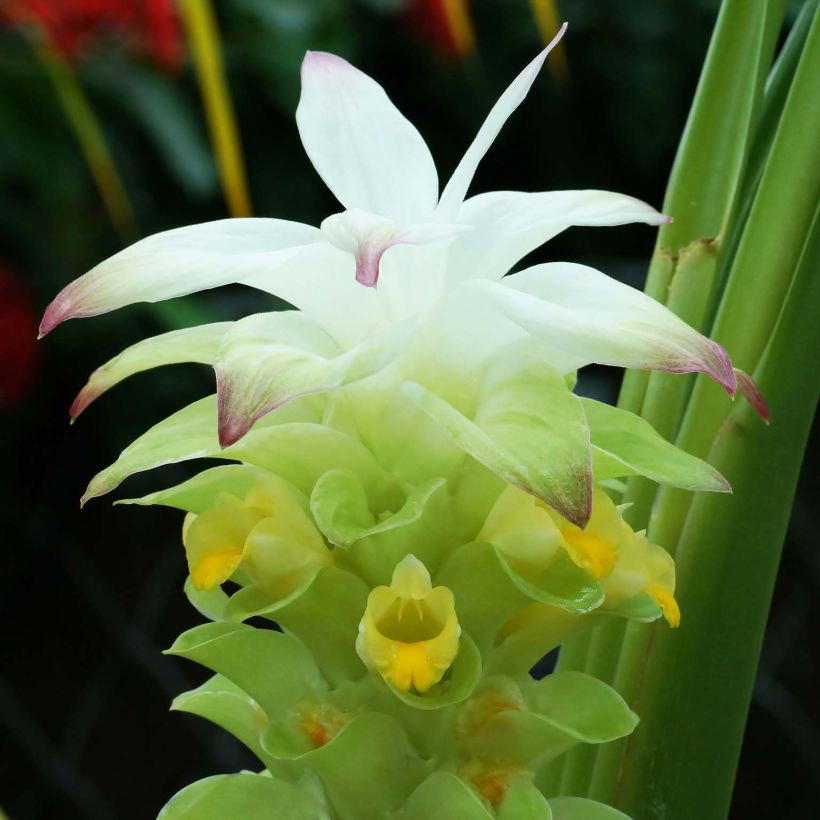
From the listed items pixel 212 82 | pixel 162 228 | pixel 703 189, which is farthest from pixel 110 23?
pixel 703 189

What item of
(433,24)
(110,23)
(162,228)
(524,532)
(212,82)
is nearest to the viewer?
(524,532)

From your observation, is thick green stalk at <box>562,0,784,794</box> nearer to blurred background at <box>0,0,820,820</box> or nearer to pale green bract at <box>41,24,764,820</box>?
pale green bract at <box>41,24,764,820</box>

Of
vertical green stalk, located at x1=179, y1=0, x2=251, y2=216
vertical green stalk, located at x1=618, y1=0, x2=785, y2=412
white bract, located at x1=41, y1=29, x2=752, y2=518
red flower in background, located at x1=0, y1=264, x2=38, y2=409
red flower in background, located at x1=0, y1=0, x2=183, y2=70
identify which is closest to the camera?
white bract, located at x1=41, y1=29, x2=752, y2=518

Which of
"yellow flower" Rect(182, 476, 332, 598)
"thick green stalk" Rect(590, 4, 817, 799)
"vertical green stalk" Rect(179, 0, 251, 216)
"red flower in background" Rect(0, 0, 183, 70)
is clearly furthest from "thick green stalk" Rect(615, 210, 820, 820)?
"red flower in background" Rect(0, 0, 183, 70)

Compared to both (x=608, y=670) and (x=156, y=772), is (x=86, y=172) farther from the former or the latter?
(x=608, y=670)

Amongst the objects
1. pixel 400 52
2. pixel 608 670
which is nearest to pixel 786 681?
pixel 400 52

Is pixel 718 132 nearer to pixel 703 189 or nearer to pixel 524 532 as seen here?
pixel 703 189
